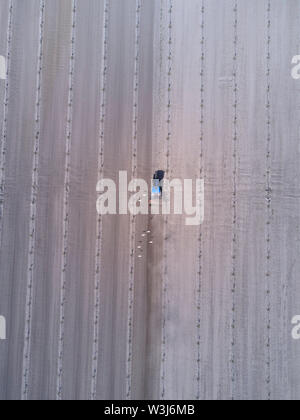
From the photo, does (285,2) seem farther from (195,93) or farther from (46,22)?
(46,22)

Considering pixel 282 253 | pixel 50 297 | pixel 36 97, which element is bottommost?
pixel 50 297

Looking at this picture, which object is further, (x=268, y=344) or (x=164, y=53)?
(x=164, y=53)

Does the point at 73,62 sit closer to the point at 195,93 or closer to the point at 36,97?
the point at 36,97

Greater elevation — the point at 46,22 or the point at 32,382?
the point at 46,22

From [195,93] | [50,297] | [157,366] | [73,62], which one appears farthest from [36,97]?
[157,366]

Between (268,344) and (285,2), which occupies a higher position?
(285,2)

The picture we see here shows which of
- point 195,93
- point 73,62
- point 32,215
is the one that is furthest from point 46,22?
point 32,215
